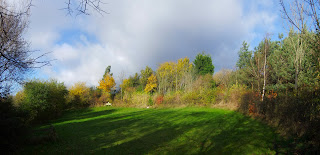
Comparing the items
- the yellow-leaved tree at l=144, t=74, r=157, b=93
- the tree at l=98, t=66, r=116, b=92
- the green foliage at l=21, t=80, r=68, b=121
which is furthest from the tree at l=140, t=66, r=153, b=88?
the green foliage at l=21, t=80, r=68, b=121

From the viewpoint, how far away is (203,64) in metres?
40.3

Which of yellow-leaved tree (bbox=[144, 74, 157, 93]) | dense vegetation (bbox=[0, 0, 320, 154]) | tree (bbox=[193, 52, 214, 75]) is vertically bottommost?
dense vegetation (bbox=[0, 0, 320, 154])

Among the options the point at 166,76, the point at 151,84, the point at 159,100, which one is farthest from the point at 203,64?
the point at 159,100

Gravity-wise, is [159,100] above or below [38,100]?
below

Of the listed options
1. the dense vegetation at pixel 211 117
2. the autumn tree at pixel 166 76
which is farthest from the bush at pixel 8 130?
the autumn tree at pixel 166 76

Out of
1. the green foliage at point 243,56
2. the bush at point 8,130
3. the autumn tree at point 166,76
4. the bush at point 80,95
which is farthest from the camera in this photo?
the autumn tree at point 166,76

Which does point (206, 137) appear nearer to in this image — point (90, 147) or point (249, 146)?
point (249, 146)

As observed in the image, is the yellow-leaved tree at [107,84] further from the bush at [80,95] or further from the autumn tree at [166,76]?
the autumn tree at [166,76]

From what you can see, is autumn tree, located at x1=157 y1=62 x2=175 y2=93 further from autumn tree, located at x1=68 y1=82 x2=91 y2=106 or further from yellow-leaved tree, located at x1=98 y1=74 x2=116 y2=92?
autumn tree, located at x1=68 y1=82 x2=91 y2=106

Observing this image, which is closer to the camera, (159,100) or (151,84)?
(159,100)

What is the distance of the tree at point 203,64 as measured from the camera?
39344 millimetres

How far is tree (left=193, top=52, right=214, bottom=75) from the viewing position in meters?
39.3

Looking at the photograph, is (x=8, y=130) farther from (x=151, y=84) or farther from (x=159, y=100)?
(x=151, y=84)

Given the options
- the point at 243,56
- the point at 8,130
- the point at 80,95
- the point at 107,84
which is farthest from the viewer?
the point at 107,84
